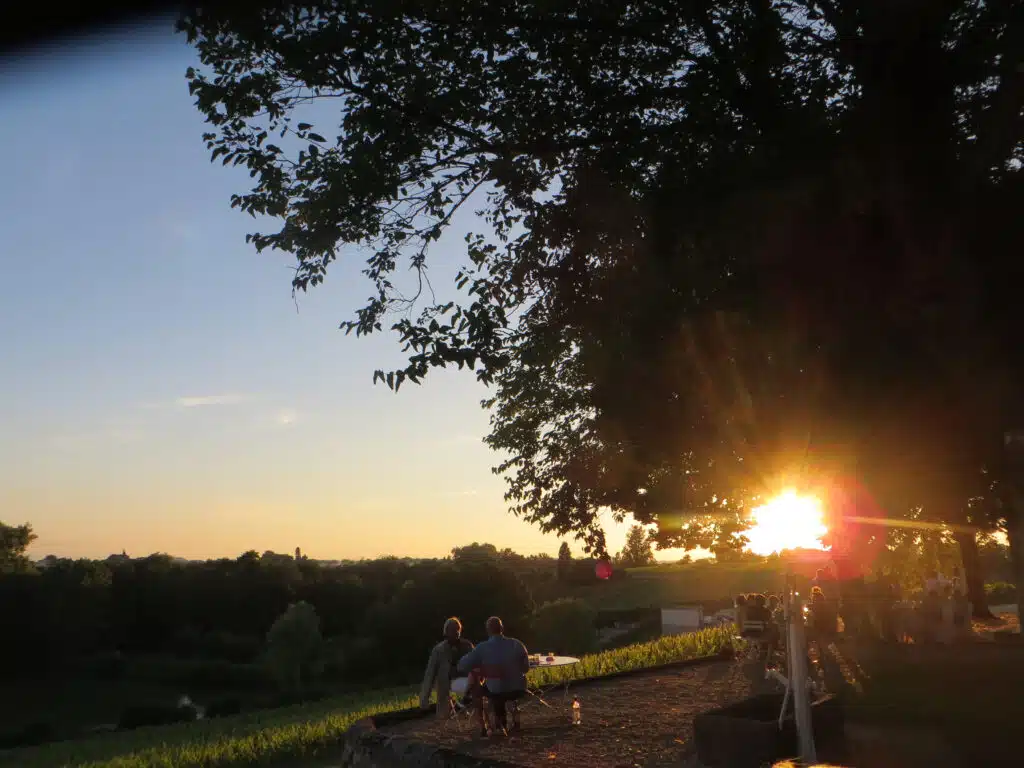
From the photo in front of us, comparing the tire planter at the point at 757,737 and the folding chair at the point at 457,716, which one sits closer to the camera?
the tire planter at the point at 757,737

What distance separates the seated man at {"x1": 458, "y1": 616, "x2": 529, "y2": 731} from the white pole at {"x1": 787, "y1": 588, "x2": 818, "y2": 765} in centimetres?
343

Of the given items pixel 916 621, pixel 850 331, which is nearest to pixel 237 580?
pixel 916 621

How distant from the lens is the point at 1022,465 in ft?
31.7

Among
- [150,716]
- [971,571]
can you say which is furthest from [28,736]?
[971,571]

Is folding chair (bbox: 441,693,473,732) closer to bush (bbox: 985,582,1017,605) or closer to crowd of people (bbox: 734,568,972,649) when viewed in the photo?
crowd of people (bbox: 734,568,972,649)

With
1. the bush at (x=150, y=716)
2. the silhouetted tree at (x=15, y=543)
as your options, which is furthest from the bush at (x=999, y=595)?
the silhouetted tree at (x=15, y=543)

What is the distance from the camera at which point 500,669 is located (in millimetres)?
10078

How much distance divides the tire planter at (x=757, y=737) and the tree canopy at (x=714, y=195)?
2.86m

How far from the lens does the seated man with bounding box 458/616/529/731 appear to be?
1011 centimetres

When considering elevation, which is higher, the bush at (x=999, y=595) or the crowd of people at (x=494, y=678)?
the crowd of people at (x=494, y=678)

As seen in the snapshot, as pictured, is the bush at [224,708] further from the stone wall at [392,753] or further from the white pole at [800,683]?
the white pole at [800,683]

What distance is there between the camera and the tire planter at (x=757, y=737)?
7816mm

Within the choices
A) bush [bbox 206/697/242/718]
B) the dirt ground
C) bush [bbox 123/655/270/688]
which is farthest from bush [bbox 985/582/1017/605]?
bush [bbox 123/655/270/688]

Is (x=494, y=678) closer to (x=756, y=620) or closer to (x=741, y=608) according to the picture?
(x=756, y=620)
